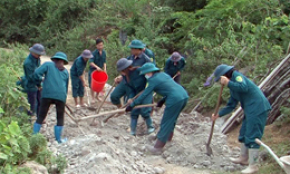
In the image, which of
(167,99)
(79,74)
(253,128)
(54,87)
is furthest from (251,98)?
(79,74)

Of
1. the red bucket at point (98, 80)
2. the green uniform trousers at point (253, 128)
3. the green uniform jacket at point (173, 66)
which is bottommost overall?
the red bucket at point (98, 80)

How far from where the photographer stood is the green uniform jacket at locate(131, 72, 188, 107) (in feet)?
21.1

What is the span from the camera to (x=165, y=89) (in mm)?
6512

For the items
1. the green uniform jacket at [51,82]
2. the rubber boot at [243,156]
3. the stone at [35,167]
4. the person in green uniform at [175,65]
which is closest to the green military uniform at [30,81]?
the green uniform jacket at [51,82]

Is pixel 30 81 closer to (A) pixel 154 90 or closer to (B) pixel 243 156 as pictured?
(A) pixel 154 90

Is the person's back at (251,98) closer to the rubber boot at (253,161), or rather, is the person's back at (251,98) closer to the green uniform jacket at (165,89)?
the rubber boot at (253,161)

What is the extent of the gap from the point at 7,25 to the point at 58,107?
629 inches

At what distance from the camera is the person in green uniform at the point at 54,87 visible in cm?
639

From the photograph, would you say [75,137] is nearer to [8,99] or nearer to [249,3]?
[8,99]

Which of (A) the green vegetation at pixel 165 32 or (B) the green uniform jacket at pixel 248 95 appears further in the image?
(A) the green vegetation at pixel 165 32

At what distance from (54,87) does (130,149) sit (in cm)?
156

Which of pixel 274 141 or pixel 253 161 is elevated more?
pixel 253 161

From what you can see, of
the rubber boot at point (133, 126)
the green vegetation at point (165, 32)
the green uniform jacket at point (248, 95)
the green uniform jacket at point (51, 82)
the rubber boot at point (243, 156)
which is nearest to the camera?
the green uniform jacket at point (248, 95)

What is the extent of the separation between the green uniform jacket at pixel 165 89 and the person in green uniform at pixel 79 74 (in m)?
2.49
